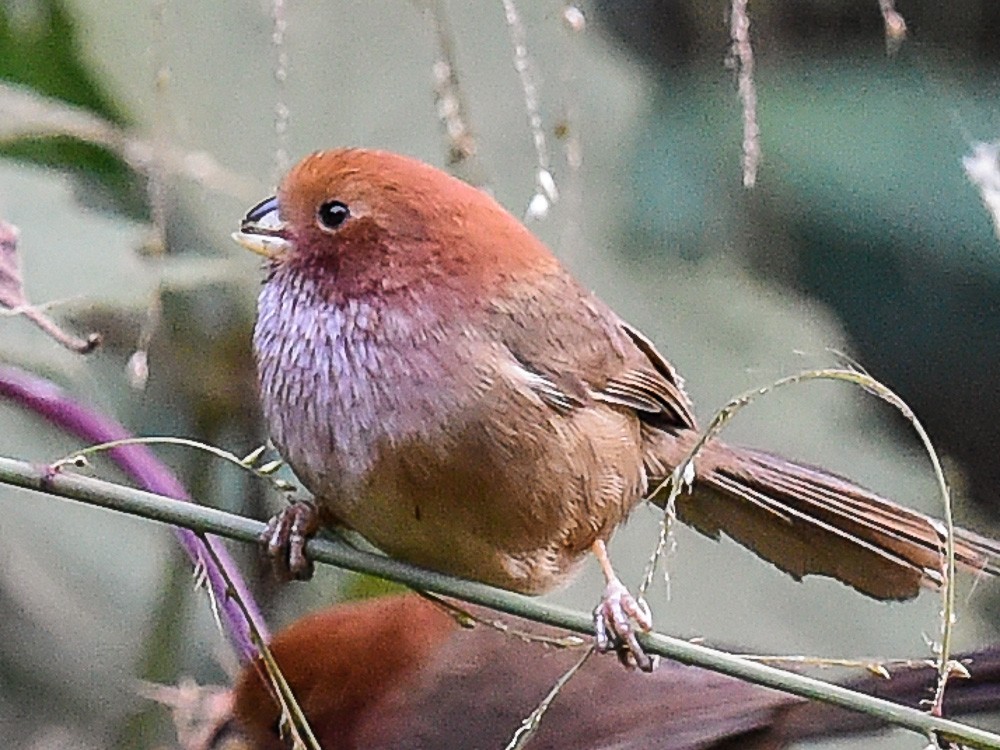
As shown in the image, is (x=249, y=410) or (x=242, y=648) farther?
(x=249, y=410)

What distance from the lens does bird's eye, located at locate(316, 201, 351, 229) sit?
5.39 ft

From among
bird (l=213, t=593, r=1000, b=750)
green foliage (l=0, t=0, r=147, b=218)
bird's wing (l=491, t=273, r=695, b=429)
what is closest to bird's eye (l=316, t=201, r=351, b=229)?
bird's wing (l=491, t=273, r=695, b=429)

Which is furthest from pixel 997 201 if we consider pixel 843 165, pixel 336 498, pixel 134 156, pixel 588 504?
pixel 843 165

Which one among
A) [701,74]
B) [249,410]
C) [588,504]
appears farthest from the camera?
[701,74]

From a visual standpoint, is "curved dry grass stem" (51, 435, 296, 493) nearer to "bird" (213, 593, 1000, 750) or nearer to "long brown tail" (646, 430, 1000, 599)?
"bird" (213, 593, 1000, 750)

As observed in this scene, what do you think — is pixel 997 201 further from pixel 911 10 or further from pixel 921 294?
pixel 911 10

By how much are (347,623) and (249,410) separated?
2.61 ft

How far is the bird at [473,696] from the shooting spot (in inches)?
57.5

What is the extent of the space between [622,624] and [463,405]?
27cm

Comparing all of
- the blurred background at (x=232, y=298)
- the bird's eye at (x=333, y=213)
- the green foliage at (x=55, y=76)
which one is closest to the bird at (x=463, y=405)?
the bird's eye at (x=333, y=213)

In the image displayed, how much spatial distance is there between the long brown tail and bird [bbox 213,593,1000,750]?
286 mm

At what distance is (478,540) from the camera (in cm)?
152

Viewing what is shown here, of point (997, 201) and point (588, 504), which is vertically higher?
point (997, 201)

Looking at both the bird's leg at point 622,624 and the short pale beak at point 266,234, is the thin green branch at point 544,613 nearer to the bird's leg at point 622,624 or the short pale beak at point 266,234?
the bird's leg at point 622,624
